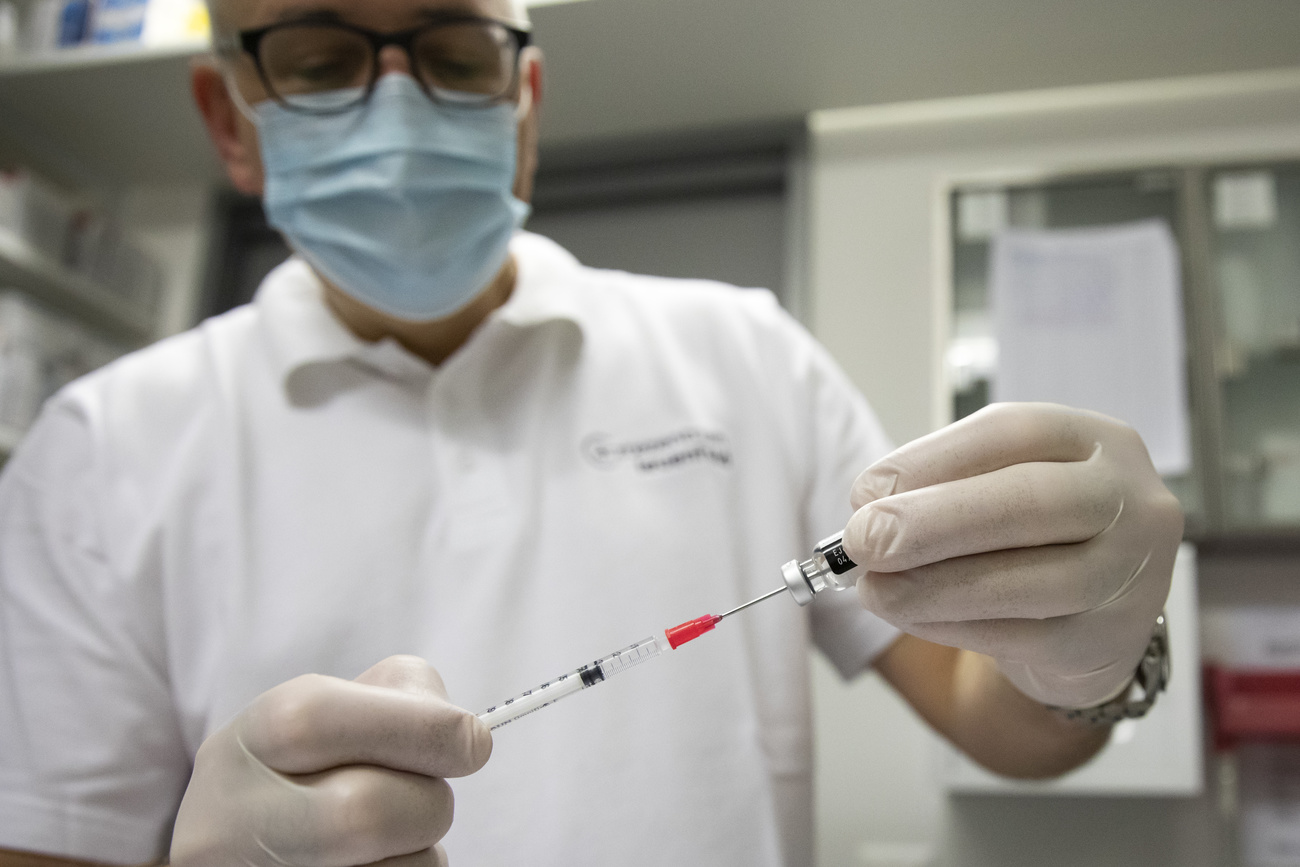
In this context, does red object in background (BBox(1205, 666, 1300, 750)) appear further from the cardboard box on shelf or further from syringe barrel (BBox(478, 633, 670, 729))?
the cardboard box on shelf

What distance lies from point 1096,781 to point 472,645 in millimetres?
1142

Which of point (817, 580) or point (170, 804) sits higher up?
point (817, 580)

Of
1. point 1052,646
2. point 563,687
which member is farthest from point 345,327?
point 1052,646

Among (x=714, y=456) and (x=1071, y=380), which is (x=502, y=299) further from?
(x=1071, y=380)

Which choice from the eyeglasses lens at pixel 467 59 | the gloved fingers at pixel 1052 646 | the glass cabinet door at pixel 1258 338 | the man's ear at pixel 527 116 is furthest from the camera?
the glass cabinet door at pixel 1258 338

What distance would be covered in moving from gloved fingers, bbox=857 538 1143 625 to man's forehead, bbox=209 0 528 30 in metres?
0.68

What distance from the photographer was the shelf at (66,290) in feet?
6.47

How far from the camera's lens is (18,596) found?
0.89 metres

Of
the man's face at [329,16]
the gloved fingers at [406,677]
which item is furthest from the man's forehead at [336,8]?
the gloved fingers at [406,677]

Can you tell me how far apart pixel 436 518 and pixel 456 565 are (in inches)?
2.2

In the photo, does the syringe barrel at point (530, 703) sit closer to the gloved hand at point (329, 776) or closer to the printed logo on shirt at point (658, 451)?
the gloved hand at point (329, 776)

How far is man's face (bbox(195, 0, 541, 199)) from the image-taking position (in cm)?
90

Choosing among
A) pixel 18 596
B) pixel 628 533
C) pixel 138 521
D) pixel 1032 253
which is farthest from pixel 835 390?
pixel 1032 253

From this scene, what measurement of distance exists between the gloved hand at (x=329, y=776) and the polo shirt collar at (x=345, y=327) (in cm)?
46
